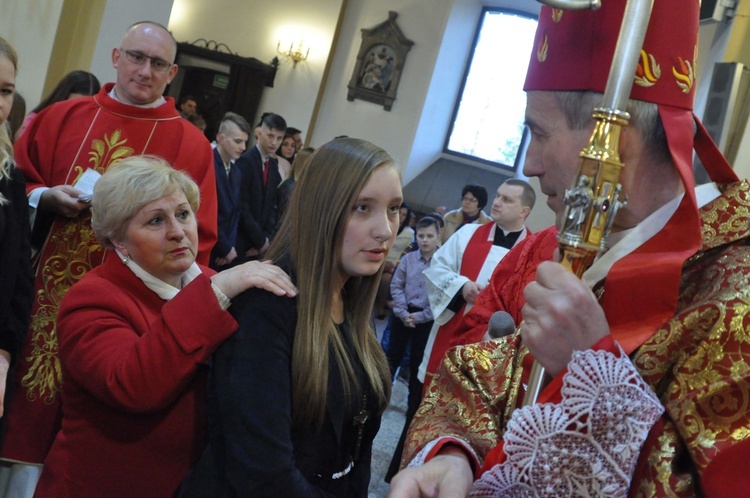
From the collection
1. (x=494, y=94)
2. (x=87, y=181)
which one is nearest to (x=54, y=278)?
(x=87, y=181)

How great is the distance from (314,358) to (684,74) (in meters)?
0.97

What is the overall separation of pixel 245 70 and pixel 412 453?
43.7ft

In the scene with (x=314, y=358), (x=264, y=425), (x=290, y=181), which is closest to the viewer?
(x=264, y=425)

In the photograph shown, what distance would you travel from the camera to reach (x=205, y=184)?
3.74 metres

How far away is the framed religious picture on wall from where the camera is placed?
13594mm

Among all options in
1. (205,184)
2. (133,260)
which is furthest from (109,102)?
(133,260)

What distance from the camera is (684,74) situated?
1.47 meters

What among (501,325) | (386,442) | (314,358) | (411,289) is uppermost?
(501,325)

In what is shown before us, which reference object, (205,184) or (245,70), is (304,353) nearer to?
(205,184)

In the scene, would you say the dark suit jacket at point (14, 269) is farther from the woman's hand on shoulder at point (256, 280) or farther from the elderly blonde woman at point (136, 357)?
the woman's hand on shoulder at point (256, 280)

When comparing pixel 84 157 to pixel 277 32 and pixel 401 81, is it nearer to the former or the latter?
pixel 401 81

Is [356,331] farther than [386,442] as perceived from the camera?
No

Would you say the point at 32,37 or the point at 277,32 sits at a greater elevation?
the point at 277,32

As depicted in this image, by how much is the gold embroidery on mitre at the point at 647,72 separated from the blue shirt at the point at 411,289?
188 inches
